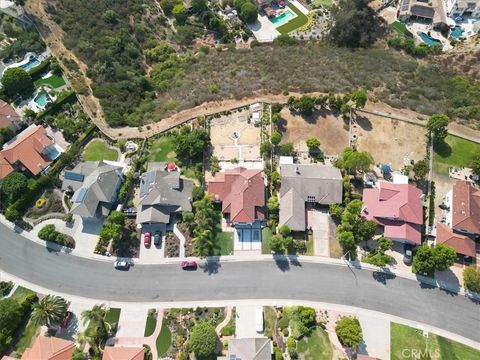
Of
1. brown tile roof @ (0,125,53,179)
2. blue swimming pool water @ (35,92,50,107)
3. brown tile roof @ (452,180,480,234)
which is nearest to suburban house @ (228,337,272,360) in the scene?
brown tile roof @ (452,180,480,234)

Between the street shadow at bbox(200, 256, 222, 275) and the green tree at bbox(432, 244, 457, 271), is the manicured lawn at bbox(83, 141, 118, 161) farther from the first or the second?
the green tree at bbox(432, 244, 457, 271)

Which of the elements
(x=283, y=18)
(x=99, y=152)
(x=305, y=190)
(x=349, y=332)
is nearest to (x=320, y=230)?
(x=305, y=190)

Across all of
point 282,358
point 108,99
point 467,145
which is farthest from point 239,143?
point 467,145

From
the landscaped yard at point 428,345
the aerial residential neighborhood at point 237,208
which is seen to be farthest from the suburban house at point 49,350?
the landscaped yard at point 428,345

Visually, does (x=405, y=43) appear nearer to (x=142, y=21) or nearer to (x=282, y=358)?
(x=142, y=21)

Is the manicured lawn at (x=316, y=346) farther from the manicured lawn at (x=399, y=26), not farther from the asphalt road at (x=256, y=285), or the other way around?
the manicured lawn at (x=399, y=26)

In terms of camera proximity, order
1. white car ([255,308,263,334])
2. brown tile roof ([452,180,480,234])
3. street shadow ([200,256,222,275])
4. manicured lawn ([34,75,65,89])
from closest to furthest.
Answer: white car ([255,308,263,334]) → brown tile roof ([452,180,480,234]) → street shadow ([200,256,222,275]) → manicured lawn ([34,75,65,89])

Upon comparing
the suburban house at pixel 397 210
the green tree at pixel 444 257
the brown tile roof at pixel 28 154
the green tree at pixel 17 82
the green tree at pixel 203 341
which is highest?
the green tree at pixel 17 82

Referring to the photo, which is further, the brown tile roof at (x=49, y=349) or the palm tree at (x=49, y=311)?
the palm tree at (x=49, y=311)
